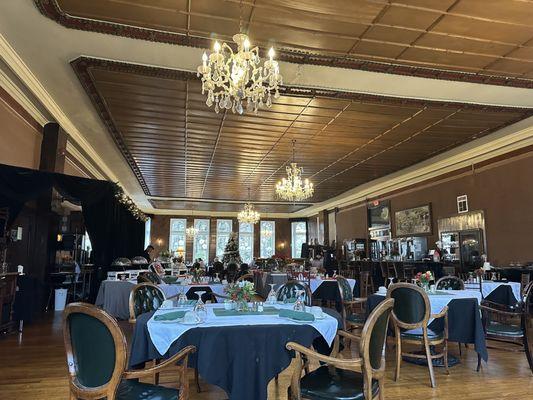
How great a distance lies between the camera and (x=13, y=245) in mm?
6695

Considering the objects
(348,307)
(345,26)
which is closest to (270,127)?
(345,26)

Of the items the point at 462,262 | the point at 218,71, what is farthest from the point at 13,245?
the point at 462,262

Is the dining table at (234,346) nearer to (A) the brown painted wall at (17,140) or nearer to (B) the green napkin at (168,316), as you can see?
(B) the green napkin at (168,316)

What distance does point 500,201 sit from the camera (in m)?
8.98

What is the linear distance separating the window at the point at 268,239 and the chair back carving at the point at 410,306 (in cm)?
1922

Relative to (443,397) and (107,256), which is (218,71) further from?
(107,256)

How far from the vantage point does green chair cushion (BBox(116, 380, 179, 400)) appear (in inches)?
89.0

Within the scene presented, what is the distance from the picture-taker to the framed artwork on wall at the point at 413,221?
11.6 m

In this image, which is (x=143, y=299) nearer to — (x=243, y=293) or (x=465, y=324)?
(x=243, y=293)

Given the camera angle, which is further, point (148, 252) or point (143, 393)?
point (148, 252)

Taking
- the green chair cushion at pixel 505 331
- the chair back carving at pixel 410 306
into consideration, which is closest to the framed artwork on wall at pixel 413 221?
the green chair cushion at pixel 505 331

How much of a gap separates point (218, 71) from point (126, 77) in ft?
8.53

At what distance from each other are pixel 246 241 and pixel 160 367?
2102 centimetres

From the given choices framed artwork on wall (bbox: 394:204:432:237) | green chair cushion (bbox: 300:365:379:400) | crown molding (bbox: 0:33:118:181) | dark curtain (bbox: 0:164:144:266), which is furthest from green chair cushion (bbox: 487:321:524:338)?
framed artwork on wall (bbox: 394:204:432:237)
